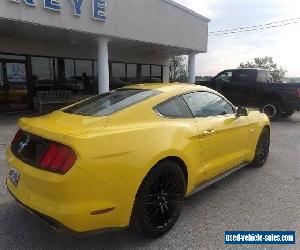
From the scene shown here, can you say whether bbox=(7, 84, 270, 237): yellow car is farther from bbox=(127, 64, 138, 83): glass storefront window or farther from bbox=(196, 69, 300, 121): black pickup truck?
bbox=(127, 64, 138, 83): glass storefront window

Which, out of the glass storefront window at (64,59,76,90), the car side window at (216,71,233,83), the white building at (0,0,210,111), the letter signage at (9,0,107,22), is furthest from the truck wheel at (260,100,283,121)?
the glass storefront window at (64,59,76,90)

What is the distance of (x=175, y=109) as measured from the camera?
3621mm

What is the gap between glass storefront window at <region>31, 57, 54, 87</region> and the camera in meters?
14.2

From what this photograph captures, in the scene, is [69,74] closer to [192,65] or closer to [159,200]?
[192,65]

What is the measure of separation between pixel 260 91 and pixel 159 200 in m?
10.3

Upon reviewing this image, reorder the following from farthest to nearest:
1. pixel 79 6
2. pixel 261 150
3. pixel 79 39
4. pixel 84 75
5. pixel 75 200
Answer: pixel 84 75 < pixel 79 39 < pixel 79 6 < pixel 261 150 < pixel 75 200

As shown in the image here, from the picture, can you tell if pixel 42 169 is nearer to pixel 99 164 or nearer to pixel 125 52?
pixel 99 164

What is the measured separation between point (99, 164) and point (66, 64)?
13577 mm

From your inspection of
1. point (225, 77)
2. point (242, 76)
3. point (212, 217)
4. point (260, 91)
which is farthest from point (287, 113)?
point (212, 217)

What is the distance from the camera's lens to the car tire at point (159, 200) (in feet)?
9.65

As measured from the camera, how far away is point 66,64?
1530cm

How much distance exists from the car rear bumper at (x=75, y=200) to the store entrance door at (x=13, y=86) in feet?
37.9

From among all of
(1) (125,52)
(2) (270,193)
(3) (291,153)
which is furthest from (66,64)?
(2) (270,193)

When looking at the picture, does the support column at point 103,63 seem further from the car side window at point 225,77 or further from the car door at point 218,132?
the car door at point 218,132
